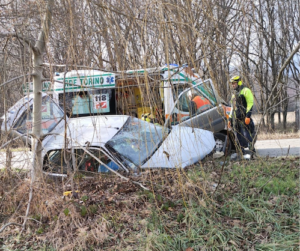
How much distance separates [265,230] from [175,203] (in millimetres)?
1095

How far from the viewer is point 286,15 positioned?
51.9 feet

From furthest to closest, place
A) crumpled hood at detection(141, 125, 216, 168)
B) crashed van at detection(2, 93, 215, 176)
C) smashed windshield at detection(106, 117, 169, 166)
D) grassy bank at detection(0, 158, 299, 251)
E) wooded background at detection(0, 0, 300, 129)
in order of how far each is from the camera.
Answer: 1. smashed windshield at detection(106, 117, 169, 166)
2. crashed van at detection(2, 93, 215, 176)
3. crumpled hood at detection(141, 125, 216, 168)
4. grassy bank at detection(0, 158, 299, 251)
5. wooded background at detection(0, 0, 300, 129)

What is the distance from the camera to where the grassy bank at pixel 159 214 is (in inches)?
120

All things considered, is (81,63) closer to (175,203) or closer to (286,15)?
(175,203)

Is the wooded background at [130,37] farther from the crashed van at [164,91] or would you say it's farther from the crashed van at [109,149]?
the crashed van at [109,149]

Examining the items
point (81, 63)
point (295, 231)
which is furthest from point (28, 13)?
point (295, 231)

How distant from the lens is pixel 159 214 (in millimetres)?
3465

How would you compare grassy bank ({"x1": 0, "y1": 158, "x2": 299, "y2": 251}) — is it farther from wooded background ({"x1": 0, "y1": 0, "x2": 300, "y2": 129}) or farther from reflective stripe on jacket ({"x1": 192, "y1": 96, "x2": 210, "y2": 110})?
wooded background ({"x1": 0, "y1": 0, "x2": 300, "y2": 129})

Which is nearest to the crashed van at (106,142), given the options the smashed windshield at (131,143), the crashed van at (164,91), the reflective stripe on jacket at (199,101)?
the smashed windshield at (131,143)

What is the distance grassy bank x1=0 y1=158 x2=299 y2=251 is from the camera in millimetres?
3061

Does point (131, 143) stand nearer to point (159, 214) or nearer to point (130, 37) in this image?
point (159, 214)

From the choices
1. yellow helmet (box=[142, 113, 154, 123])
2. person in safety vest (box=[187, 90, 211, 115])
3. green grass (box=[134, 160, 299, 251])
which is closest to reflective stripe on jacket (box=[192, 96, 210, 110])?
person in safety vest (box=[187, 90, 211, 115])

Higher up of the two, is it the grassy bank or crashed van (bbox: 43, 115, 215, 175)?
crashed van (bbox: 43, 115, 215, 175)

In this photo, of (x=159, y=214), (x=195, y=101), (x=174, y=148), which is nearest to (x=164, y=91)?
(x=195, y=101)
